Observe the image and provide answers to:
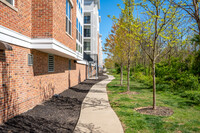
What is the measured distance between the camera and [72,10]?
1062 centimetres

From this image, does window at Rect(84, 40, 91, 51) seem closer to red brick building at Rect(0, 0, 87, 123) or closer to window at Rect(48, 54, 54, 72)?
window at Rect(48, 54, 54, 72)

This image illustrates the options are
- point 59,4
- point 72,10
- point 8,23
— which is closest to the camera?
point 8,23

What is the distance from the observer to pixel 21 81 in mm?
5664

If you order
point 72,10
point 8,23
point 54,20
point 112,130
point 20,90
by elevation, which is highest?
point 72,10

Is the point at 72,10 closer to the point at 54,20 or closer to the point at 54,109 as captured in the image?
the point at 54,20

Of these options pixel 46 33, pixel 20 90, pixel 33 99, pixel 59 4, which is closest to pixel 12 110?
pixel 20 90

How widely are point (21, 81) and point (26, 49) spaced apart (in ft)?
4.18

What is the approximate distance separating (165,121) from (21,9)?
648cm

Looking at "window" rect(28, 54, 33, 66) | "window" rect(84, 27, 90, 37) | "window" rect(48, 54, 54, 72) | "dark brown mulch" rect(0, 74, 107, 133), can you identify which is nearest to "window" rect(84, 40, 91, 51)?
"window" rect(84, 27, 90, 37)

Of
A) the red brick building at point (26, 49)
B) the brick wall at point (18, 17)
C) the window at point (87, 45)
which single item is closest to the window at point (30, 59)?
the red brick building at point (26, 49)

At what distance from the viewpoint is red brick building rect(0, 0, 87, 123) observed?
15.6 feet

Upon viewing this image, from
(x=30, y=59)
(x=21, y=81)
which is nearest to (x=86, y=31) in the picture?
(x=30, y=59)

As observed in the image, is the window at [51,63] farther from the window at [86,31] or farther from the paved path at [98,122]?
the window at [86,31]

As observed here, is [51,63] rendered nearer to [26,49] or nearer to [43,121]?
[26,49]
